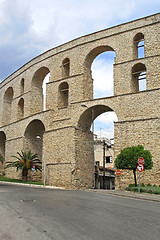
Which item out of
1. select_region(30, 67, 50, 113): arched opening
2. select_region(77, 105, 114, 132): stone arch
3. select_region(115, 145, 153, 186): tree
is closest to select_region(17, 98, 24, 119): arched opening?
select_region(30, 67, 50, 113): arched opening

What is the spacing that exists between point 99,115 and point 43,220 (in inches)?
885

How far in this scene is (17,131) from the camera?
36.4 metres

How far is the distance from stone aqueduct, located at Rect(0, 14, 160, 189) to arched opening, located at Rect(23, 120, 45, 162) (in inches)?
5.0

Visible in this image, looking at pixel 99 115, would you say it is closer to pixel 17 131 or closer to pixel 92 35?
pixel 92 35

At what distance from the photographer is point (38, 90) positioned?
36625 millimetres

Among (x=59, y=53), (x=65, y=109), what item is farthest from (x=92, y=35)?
(x=65, y=109)

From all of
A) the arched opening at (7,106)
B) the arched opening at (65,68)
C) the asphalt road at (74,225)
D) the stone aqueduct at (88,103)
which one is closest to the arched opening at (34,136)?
the stone aqueduct at (88,103)

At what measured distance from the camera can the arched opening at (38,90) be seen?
35.7 m

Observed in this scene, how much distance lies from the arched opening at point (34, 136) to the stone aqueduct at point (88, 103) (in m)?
0.13

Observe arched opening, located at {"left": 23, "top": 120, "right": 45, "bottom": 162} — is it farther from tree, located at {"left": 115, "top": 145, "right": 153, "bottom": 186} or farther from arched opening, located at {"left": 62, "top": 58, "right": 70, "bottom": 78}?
tree, located at {"left": 115, "top": 145, "right": 153, "bottom": 186}

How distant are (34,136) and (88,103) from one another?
11.6 meters

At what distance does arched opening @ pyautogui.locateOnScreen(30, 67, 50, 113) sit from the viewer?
3572 cm

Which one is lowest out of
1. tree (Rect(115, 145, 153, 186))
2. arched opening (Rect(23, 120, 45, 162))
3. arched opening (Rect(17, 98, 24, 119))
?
tree (Rect(115, 145, 153, 186))

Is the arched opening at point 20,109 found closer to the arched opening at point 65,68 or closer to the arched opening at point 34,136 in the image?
the arched opening at point 34,136
